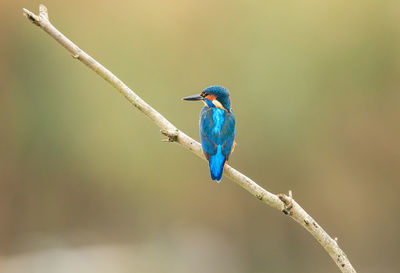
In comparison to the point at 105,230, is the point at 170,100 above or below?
above

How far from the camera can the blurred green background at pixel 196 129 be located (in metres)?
4.12

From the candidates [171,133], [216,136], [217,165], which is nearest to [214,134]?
[216,136]

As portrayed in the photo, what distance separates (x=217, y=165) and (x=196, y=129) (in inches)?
91.2

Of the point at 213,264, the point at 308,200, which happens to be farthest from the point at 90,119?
the point at 308,200

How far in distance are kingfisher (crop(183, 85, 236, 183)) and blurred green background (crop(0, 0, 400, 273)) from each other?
6.54ft

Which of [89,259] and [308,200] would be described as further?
[89,259]

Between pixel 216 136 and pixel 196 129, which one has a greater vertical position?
pixel 196 129

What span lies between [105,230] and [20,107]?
1.29 m

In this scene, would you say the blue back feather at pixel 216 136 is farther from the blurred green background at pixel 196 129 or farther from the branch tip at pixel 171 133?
the blurred green background at pixel 196 129

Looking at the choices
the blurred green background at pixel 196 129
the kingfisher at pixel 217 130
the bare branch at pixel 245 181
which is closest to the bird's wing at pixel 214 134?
the kingfisher at pixel 217 130

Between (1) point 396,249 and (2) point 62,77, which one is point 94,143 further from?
(1) point 396,249

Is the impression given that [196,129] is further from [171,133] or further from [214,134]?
[171,133]

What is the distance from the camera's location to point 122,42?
13.8 feet

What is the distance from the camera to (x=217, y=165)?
5.90 feet
